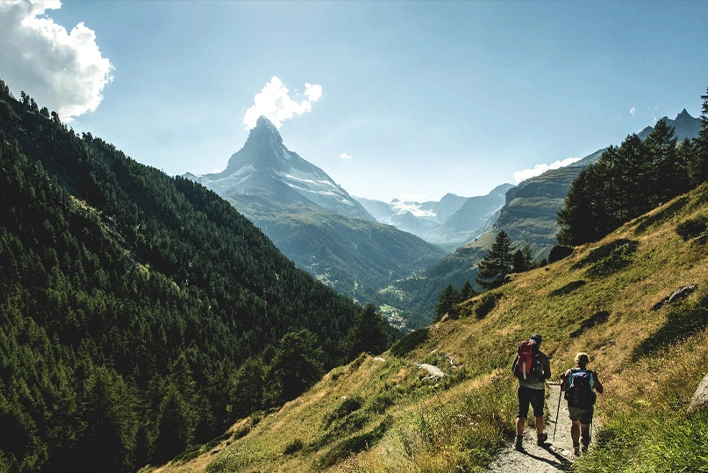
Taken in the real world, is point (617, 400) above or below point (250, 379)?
above

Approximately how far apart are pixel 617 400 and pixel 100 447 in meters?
81.5

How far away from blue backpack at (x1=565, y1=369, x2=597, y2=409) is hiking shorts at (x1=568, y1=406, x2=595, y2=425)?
0.07m

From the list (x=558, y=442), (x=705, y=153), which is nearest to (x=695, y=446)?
(x=558, y=442)

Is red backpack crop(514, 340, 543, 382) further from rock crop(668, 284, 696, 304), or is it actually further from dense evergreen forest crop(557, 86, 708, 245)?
dense evergreen forest crop(557, 86, 708, 245)

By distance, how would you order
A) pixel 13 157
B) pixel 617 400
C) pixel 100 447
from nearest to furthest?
pixel 617 400, pixel 100 447, pixel 13 157

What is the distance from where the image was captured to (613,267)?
93.3ft

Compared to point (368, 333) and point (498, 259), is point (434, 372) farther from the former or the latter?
point (368, 333)

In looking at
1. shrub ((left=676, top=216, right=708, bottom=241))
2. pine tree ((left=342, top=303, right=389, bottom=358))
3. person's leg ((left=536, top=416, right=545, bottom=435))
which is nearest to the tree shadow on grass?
person's leg ((left=536, top=416, right=545, bottom=435))

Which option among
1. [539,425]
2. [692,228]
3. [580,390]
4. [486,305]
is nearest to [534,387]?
[539,425]

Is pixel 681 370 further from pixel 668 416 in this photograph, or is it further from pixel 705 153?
pixel 705 153

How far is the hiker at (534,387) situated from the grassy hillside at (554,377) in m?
0.81

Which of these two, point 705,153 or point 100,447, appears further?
point 100,447

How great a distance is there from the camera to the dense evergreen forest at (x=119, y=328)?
211 feet

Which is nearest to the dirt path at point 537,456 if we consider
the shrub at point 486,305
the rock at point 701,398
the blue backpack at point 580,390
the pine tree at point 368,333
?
the blue backpack at point 580,390
